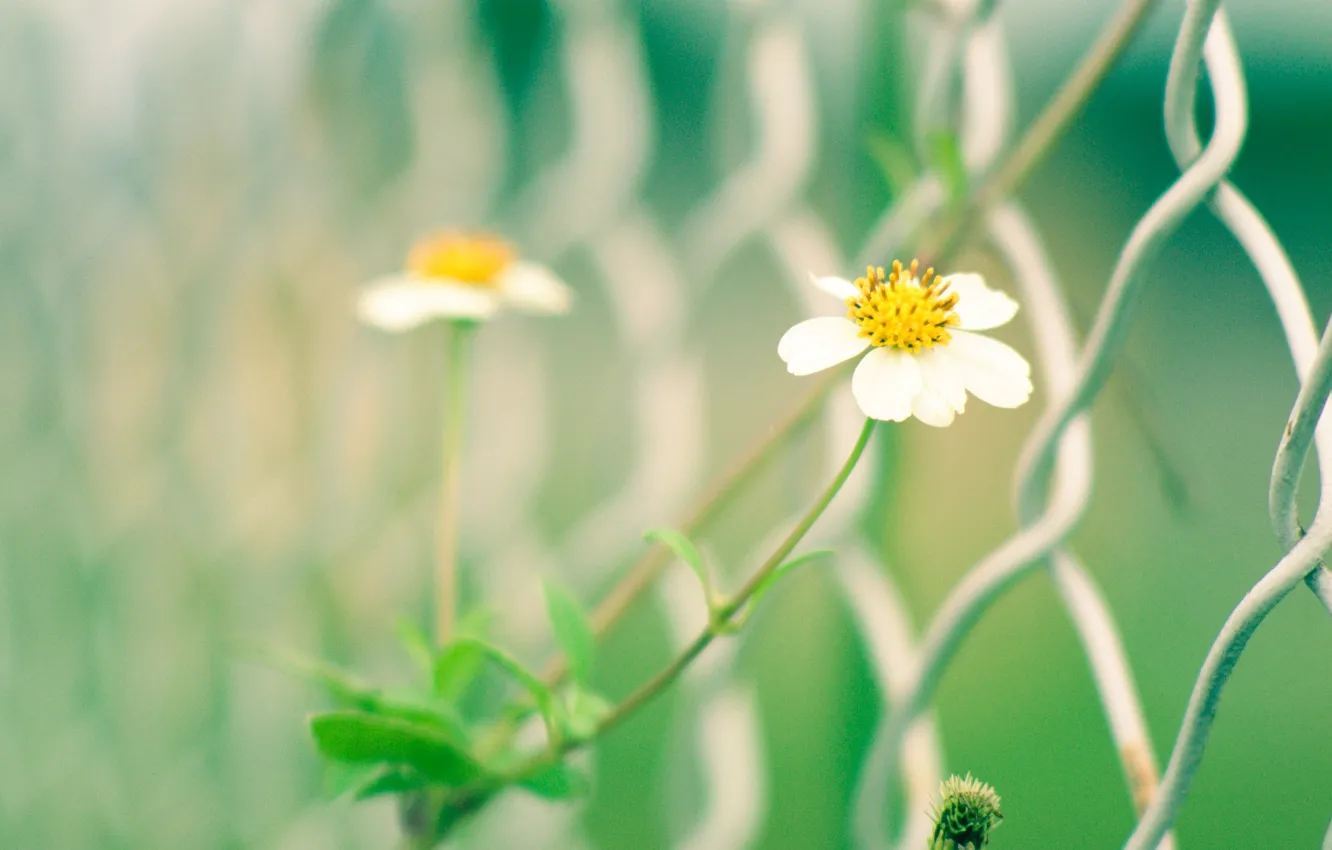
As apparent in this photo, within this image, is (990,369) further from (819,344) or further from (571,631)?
(571,631)

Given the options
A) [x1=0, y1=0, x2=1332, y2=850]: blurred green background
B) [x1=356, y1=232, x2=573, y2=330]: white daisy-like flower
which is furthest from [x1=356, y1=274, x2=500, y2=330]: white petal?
[x1=0, y1=0, x2=1332, y2=850]: blurred green background

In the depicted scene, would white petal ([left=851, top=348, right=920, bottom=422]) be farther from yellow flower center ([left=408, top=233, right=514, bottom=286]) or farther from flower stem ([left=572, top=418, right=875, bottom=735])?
yellow flower center ([left=408, top=233, right=514, bottom=286])

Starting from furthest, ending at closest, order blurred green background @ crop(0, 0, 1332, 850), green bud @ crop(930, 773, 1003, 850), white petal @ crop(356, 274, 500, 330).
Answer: blurred green background @ crop(0, 0, 1332, 850)
white petal @ crop(356, 274, 500, 330)
green bud @ crop(930, 773, 1003, 850)

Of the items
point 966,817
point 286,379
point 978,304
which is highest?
point 286,379

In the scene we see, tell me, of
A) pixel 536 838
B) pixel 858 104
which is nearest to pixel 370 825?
pixel 536 838

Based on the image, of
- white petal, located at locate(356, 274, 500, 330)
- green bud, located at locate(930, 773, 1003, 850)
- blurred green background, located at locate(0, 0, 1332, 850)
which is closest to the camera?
green bud, located at locate(930, 773, 1003, 850)

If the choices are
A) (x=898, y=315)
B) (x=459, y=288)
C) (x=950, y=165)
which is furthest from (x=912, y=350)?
(x=459, y=288)

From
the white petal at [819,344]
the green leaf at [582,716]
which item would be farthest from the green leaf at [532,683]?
the white petal at [819,344]

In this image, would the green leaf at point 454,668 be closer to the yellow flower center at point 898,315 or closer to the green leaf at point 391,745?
the green leaf at point 391,745
